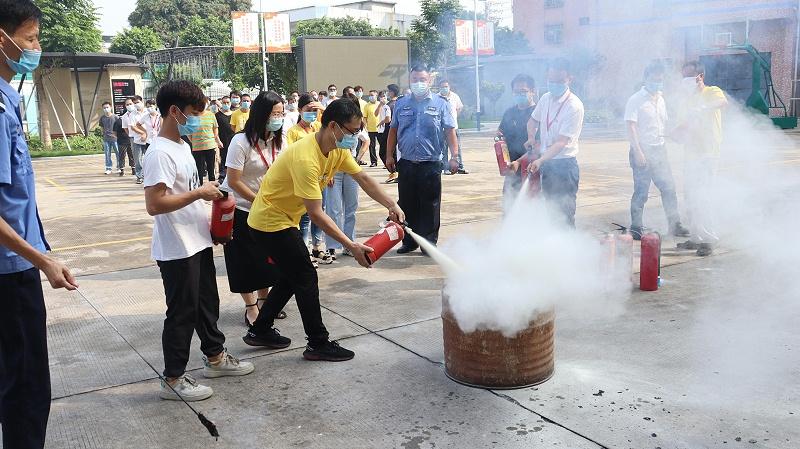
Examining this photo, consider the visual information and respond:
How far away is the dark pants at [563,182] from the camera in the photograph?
625 cm

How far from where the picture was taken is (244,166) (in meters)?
4.65

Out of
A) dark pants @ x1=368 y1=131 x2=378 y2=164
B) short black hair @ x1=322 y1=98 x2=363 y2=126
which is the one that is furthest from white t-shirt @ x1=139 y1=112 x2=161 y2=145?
short black hair @ x1=322 y1=98 x2=363 y2=126

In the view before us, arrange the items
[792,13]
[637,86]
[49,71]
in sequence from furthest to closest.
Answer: [49,71], [637,86], [792,13]

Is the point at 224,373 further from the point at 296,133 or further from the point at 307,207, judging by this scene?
the point at 296,133

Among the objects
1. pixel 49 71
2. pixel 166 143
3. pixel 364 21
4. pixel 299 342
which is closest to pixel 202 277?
pixel 166 143

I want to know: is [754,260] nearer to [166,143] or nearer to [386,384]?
[386,384]

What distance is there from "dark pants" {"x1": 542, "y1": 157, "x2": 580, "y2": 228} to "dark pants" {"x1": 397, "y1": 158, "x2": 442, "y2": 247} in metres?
1.11

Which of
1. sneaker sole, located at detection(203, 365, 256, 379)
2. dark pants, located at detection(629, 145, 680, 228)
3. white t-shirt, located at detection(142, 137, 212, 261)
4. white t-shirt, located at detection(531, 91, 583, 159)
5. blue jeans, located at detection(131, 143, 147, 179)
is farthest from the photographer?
blue jeans, located at detection(131, 143, 147, 179)

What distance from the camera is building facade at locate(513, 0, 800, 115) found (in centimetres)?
530

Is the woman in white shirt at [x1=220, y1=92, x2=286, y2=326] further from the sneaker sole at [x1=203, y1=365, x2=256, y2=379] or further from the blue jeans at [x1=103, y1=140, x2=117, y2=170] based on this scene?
the blue jeans at [x1=103, y1=140, x2=117, y2=170]

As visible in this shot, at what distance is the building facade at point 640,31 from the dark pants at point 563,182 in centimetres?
112

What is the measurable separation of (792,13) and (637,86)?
186 cm

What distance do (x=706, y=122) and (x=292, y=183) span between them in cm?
468

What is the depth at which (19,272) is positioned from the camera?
2549mm
